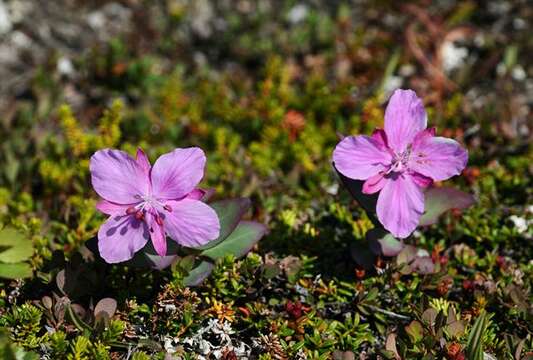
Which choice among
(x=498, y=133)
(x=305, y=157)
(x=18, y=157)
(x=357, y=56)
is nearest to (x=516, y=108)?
(x=498, y=133)

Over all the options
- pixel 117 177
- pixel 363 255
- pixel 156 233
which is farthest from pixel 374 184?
pixel 117 177

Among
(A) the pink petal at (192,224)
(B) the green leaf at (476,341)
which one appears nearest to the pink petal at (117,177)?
(A) the pink petal at (192,224)

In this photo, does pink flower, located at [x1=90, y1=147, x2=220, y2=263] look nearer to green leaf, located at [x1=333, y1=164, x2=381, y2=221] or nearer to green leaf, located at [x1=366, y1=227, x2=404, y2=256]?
green leaf, located at [x1=333, y1=164, x2=381, y2=221]

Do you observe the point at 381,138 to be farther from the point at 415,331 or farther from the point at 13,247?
the point at 13,247

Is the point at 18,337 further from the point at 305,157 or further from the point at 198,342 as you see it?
the point at 305,157

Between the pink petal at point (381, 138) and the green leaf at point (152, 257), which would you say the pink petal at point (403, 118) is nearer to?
the pink petal at point (381, 138)
